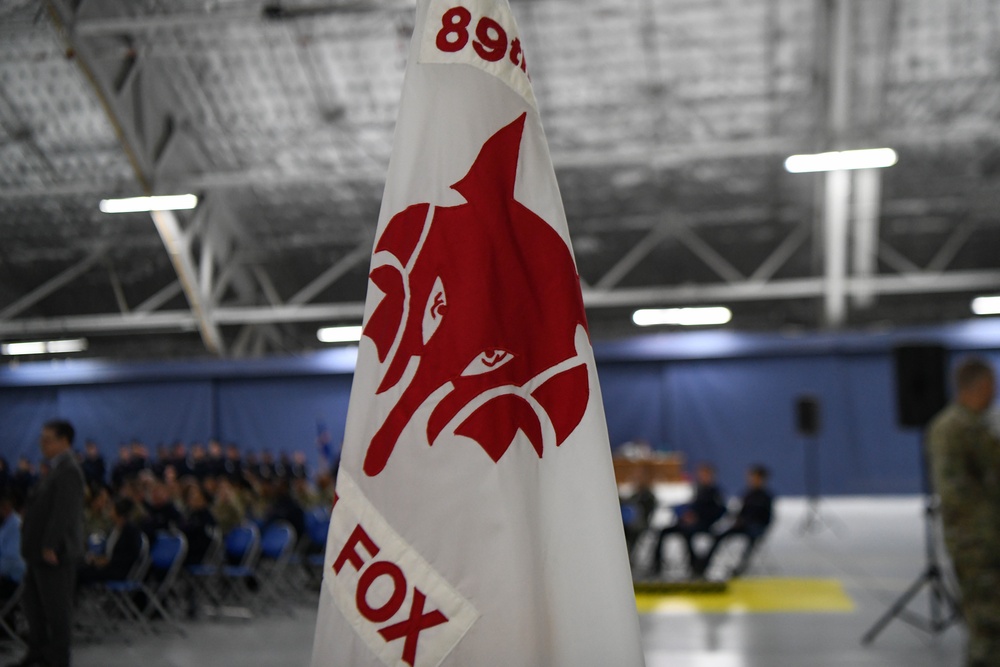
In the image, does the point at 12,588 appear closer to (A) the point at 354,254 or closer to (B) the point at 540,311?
(B) the point at 540,311

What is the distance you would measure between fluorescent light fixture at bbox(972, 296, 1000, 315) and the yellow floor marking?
10.0 metres

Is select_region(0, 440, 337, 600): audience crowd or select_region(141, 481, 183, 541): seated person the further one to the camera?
select_region(141, 481, 183, 541): seated person

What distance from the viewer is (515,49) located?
1.79 metres

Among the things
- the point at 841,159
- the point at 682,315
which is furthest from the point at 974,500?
the point at 682,315

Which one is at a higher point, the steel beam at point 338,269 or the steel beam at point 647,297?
the steel beam at point 338,269

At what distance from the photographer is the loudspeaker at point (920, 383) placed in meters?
6.28

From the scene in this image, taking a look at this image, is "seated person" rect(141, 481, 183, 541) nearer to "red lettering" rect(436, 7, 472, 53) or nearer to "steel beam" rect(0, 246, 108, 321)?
"red lettering" rect(436, 7, 472, 53)

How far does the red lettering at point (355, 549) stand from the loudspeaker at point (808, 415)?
13106 millimetres

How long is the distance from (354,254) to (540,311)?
15.1 metres

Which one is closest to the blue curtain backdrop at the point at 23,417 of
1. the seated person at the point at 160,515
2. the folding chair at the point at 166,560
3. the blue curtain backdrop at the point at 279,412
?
the seated person at the point at 160,515

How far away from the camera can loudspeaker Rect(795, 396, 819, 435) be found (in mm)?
13828

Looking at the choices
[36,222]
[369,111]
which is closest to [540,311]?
[369,111]

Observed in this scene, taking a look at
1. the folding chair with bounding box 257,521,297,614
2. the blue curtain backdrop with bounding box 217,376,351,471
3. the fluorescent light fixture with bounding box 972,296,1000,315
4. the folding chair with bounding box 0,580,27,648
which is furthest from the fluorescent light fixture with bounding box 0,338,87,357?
the fluorescent light fixture with bounding box 972,296,1000,315

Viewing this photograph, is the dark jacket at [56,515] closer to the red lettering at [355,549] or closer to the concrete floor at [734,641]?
the concrete floor at [734,641]
